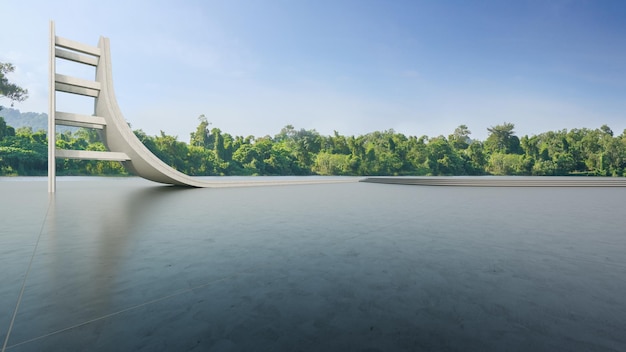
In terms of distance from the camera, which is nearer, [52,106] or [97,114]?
[52,106]

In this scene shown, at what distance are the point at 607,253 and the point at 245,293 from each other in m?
3.73

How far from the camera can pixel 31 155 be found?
2727cm

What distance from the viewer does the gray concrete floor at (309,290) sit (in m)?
1.63

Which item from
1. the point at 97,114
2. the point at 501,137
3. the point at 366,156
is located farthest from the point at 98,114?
the point at 501,137

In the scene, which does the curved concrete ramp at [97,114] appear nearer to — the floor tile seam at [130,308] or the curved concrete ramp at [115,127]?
the curved concrete ramp at [115,127]

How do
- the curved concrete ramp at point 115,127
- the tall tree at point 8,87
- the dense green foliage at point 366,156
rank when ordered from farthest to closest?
the dense green foliage at point 366,156
the tall tree at point 8,87
the curved concrete ramp at point 115,127

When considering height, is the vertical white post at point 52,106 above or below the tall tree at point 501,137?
below

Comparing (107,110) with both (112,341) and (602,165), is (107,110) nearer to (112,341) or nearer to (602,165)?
(112,341)

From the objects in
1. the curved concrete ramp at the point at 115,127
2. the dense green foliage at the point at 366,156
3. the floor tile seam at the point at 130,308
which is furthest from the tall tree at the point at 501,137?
the floor tile seam at the point at 130,308

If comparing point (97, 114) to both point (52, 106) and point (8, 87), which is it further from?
point (8, 87)

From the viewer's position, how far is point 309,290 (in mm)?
2273

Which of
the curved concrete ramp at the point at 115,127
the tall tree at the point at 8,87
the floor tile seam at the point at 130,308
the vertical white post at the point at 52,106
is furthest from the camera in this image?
the tall tree at the point at 8,87

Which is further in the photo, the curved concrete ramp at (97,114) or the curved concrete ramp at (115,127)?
the curved concrete ramp at (115,127)

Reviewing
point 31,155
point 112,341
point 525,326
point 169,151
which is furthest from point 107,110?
point 169,151
